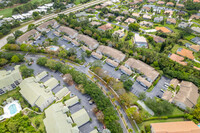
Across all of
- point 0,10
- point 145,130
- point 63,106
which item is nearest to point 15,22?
point 0,10

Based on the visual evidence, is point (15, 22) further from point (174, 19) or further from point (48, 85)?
point (174, 19)

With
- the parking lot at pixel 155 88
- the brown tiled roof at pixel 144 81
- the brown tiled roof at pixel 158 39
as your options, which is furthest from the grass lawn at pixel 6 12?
the parking lot at pixel 155 88

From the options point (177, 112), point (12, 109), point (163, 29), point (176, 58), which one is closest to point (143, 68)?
point (176, 58)

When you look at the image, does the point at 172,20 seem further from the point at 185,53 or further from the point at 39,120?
the point at 39,120

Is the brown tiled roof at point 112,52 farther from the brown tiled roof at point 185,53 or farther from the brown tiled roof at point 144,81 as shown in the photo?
the brown tiled roof at point 185,53

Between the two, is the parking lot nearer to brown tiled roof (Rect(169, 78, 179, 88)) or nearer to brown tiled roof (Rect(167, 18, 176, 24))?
brown tiled roof (Rect(169, 78, 179, 88))

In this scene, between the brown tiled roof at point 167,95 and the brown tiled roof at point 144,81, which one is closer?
the brown tiled roof at point 167,95
